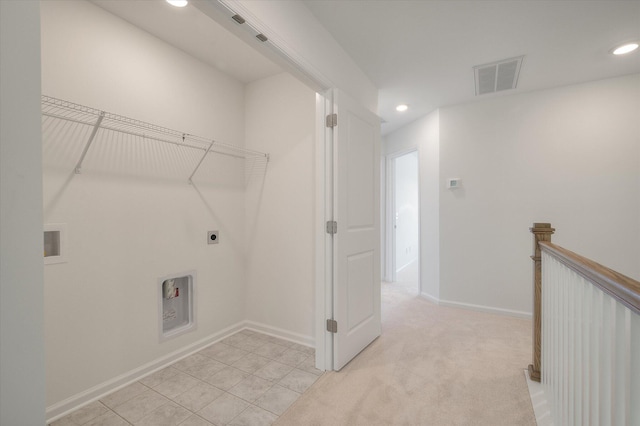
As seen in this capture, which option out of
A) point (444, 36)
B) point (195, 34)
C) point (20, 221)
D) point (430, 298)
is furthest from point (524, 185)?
point (20, 221)

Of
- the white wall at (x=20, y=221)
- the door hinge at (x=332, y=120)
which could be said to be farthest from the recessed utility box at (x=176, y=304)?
the white wall at (x=20, y=221)

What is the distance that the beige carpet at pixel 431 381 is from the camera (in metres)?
1.75

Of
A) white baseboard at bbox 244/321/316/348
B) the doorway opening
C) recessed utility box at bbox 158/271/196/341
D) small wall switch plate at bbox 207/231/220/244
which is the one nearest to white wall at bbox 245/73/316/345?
white baseboard at bbox 244/321/316/348

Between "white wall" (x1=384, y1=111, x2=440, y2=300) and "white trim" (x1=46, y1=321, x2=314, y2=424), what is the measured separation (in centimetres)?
205

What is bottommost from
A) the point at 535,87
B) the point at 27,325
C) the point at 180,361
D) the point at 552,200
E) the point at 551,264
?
the point at 180,361

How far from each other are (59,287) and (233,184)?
1.58m

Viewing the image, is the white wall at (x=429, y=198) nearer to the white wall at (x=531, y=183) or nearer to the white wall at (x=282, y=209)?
the white wall at (x=531, y=183)

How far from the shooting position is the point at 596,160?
307 centimetres

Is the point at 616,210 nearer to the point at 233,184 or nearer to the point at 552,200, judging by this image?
the point at 552,200

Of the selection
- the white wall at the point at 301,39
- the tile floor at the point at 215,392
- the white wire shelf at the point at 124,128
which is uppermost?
the white wall at the point at 301,39

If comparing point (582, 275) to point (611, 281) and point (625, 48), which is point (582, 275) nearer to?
point (611, 281)

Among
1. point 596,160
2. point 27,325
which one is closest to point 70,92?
point 27,325

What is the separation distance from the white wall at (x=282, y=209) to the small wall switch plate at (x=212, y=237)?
37cm

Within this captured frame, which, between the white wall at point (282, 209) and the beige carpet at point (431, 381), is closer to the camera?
the beige carpet at point (431, 381)
